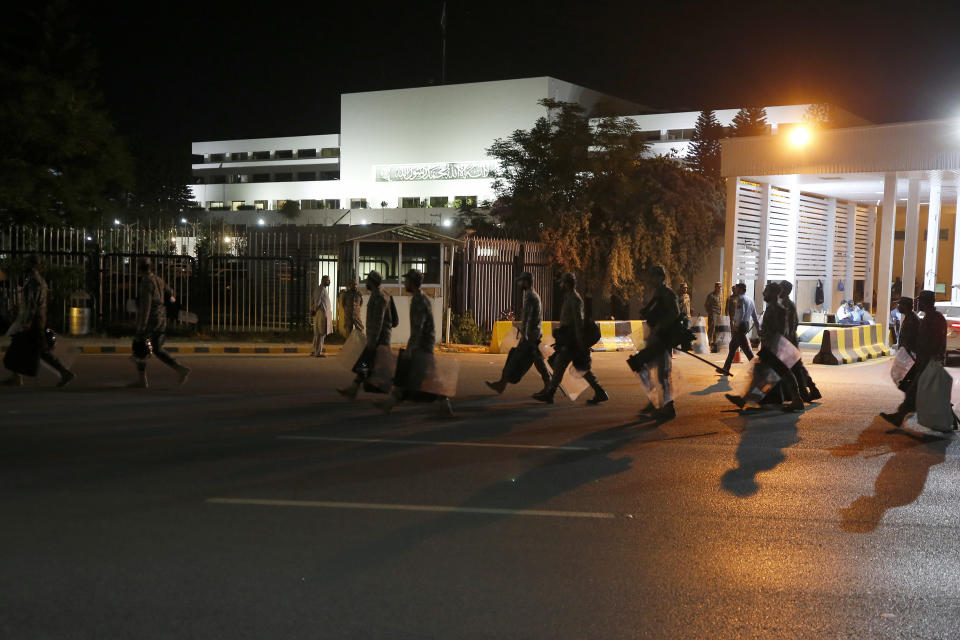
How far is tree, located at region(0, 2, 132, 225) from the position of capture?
24969 millimetres

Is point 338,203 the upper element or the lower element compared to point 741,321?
upper

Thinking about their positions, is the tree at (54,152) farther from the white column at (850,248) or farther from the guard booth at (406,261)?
the white column at (850,248)

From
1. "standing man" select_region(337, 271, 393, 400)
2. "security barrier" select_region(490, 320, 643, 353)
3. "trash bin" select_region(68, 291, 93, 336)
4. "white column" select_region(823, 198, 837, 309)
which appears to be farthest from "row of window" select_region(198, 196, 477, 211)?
"standing man" select_region(337, 271, 393, 400)

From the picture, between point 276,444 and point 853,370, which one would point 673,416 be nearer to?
point 276,444

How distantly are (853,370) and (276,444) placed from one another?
41.9ft

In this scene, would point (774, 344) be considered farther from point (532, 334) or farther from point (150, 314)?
point (150, 314)

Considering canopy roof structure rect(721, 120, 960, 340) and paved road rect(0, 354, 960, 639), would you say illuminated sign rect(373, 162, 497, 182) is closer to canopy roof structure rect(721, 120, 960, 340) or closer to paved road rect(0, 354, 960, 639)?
canopy roof structure rect(721, 120, 960, 340)

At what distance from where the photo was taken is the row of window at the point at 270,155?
276ft

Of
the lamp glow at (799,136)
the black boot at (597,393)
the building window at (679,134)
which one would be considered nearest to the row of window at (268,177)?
the building window at (679,134)

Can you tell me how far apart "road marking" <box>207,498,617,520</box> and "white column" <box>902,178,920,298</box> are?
17414 mm

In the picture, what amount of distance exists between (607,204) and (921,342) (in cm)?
→ 2033

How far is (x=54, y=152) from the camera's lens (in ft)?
84.6

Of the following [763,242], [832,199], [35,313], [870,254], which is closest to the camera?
[35,313]

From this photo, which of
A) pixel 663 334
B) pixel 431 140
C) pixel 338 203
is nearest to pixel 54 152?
pixel 663 334
